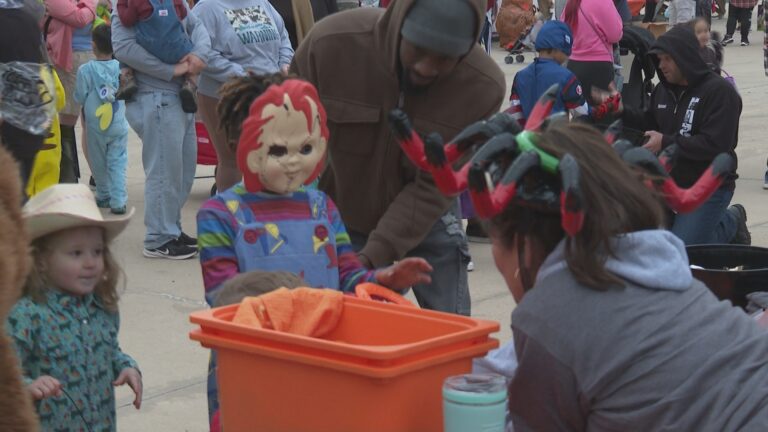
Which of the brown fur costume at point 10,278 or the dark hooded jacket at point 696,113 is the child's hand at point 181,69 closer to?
the dark hooded jacket at point 696,113

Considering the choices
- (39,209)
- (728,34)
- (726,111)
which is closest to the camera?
(39,209)

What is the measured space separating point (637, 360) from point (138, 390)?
172cm

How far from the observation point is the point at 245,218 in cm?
343

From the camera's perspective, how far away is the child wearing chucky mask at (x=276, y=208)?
3.37 meters

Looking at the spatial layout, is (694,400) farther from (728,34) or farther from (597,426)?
(728,34)

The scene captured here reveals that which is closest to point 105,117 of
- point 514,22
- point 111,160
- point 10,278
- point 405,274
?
point 111,160

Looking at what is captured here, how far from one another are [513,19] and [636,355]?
60.2 ft

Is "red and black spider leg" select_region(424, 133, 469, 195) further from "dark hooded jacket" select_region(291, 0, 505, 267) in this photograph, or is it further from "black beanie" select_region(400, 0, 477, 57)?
"dark hooded jacket" select_region(291, 0, 505, 267)

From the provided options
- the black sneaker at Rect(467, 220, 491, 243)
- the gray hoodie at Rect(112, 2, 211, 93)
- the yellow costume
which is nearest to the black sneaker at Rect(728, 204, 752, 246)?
the black sneaker at Rect(467, 220, 491, 243)

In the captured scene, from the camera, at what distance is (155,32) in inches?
274

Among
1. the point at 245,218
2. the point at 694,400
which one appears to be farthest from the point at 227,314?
the point at 694,400

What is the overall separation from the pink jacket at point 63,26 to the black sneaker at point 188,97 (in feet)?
7.41

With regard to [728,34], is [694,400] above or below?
above

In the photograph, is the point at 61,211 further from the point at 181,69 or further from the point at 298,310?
the point at 181,69
